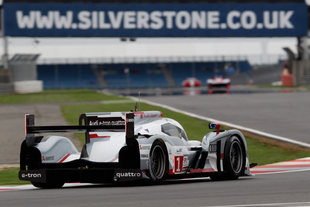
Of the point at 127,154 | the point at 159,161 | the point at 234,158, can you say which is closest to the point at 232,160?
the point at 234,158

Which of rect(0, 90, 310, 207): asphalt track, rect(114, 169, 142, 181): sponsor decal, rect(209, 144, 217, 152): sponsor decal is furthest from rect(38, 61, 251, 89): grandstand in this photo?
rect(114, 169, 142, 181): sponsor decal

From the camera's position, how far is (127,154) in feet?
34.7

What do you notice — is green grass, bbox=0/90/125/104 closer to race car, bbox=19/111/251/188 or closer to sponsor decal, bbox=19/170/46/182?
race car, bbox=19/111/251/188

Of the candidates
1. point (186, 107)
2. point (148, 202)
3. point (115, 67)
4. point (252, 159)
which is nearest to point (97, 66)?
point (115, 67)

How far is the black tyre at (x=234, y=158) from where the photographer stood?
11812mm

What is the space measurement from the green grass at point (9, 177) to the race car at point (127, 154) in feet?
5.79

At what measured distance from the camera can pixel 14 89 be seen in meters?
60.4

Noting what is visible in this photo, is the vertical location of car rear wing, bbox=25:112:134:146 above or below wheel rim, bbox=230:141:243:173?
above

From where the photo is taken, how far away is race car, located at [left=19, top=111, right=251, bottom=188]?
10.6 meters

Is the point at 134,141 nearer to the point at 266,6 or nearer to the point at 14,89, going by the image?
the point at 14,89

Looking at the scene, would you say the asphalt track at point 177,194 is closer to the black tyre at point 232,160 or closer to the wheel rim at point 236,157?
the black tyre at point 232,160

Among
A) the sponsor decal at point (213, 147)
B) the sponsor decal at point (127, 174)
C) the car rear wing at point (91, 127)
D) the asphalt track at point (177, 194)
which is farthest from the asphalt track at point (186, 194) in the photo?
the car rear wing at point (91, 127)

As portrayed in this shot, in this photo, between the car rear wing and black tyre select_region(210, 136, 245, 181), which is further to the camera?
black tyre select_region(210, 136, 245, 181)

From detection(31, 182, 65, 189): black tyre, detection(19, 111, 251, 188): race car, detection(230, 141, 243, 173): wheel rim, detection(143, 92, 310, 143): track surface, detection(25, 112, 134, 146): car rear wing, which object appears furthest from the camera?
detection(143, 92, 310, 143): track surface
